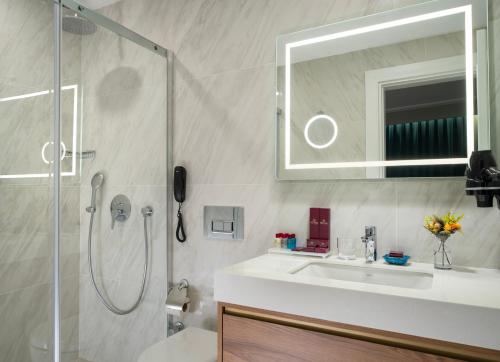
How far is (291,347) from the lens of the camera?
3.44ft

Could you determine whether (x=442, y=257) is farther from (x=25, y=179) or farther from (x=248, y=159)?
(x=25, y=179)

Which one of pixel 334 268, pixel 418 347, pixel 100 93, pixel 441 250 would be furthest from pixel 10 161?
pixel 441 250

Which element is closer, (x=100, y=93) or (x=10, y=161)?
(x=10, y=161)

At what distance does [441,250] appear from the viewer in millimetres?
1265

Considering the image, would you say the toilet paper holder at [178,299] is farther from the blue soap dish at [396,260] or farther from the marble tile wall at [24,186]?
the blue soap dish at [396,260]

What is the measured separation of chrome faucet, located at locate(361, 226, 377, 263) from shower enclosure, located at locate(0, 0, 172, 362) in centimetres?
107

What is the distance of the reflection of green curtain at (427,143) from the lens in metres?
1.29

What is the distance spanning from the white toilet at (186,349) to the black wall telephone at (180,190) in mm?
486

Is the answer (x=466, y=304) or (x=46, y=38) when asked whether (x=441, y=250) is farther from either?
(x=46, y=38)

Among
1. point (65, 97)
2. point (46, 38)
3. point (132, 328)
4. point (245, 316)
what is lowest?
point (132, 328)

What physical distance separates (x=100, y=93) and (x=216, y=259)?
969 mm

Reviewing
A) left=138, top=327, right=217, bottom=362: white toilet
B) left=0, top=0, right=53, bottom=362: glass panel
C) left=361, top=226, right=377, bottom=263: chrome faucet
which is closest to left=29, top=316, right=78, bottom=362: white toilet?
left=0, top=0, right=53, bottom=362: glass panel

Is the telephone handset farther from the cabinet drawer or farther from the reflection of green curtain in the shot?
the reflection of green curtain

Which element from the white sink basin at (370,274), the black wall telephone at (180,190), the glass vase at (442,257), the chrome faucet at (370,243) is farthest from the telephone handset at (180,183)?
the glass vase at (442,257)
